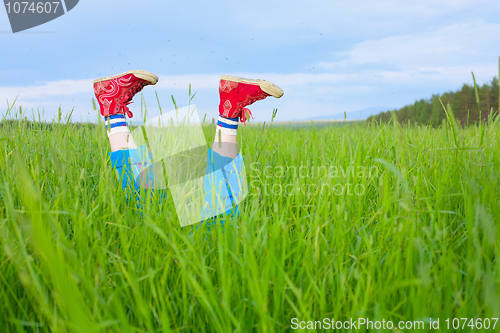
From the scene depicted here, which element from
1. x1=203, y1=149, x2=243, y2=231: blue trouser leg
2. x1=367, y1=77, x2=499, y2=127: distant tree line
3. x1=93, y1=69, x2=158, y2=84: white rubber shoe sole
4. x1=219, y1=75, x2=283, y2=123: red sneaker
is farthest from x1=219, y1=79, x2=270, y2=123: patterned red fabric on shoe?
x1=367, y1=77, x2=499, y2=127: distant tree line

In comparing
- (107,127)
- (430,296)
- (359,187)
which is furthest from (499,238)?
(107,127)

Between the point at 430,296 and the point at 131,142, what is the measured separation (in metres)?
1.97

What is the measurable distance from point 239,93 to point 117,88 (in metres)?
0.94

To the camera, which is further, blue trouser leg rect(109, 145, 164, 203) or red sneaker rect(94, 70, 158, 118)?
red sneaker rect(94, 70, 158, 118)

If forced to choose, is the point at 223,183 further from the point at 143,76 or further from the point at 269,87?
the point at 143,76

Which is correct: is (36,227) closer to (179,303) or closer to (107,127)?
(179,303)

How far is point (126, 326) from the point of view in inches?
26.2

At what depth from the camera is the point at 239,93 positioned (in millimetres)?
2148

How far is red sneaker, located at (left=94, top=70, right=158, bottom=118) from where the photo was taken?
2.28 m

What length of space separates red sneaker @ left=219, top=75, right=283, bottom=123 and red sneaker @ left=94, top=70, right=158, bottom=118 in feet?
1.88

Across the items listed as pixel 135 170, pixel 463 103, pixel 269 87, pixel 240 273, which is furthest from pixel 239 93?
pixel 463 103

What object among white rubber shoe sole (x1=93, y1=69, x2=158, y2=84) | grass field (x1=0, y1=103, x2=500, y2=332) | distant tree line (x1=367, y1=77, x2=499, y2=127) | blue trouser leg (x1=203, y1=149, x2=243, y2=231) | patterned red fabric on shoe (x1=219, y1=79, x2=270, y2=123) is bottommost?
grass field (x1=0, y1=103, x2=500, y2=332)

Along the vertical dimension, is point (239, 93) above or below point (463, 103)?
below

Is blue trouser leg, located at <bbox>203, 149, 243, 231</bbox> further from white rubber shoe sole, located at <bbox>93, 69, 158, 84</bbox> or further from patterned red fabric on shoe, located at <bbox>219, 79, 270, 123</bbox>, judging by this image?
white rubber shoe sole, located at <bbox>93, 69, 158, 84</bbox>
